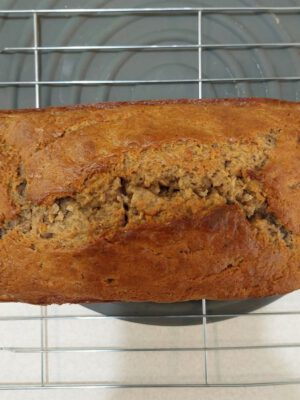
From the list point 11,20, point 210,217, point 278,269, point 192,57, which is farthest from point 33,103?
point 278,269

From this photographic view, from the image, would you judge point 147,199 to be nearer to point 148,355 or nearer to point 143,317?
point 143,317

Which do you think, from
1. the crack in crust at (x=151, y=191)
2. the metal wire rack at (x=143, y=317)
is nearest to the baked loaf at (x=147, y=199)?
the crack in crust at (x=151, y=191)

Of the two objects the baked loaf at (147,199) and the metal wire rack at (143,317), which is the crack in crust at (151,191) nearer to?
the baked loaf at (147,199)

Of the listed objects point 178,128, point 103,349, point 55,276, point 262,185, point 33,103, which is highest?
point 33,103

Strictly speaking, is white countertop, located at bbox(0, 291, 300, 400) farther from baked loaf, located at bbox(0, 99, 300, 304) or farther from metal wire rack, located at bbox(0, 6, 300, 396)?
baked loaf, located at bbox(0, 99, 300, 304)

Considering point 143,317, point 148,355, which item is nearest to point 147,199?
point 143,317

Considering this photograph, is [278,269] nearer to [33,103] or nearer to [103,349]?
[103,349]
